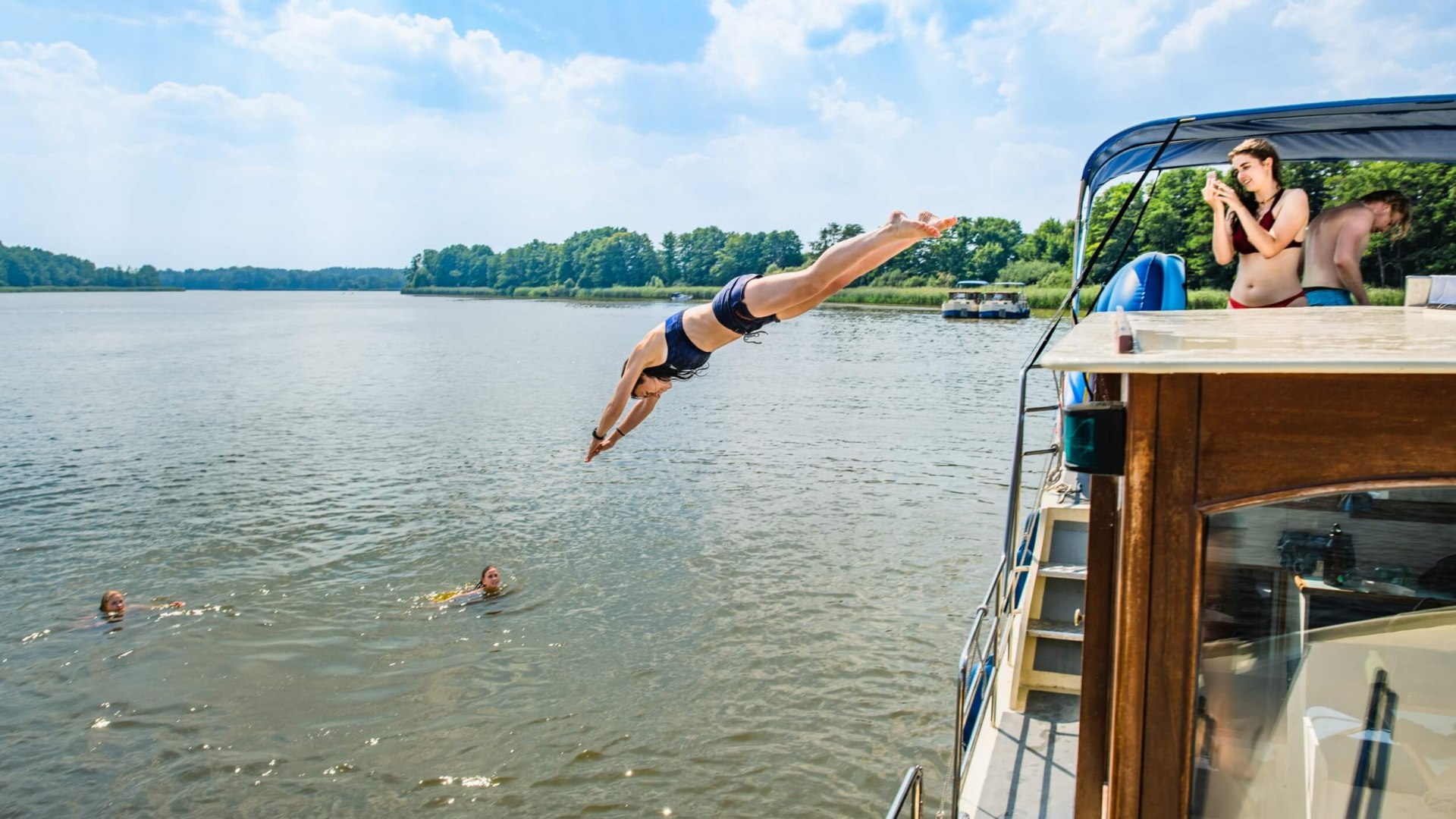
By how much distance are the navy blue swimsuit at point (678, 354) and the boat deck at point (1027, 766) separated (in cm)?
291

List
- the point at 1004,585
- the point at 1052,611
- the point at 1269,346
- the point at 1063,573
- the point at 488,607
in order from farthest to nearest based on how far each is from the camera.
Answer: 1. the point at 488,607
2. the point at 1052,611
3. the point at 1063,573
4. the point at 1004,585
5. the point at 1269,346

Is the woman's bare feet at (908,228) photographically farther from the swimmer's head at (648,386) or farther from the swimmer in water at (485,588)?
the swimmer in water at (485,588)

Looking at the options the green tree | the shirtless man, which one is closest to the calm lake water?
the shirtless man

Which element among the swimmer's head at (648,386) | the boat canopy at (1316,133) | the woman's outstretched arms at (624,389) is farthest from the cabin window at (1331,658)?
the boat canopy at (1316,133)

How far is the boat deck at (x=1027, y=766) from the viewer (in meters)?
4.83

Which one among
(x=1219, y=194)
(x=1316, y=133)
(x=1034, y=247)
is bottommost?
(x=1219, y=194)

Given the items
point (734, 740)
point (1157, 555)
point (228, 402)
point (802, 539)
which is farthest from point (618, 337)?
point (1157, 555)

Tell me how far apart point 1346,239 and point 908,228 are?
12.3ft

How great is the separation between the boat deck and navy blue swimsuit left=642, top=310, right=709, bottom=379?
114 inches

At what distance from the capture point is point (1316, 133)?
25.9ft

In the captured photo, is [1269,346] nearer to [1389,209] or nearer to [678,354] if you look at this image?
[678,354]

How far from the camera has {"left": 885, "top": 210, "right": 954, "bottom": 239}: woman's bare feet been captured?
15.9 ft

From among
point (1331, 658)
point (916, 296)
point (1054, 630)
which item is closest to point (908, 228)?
point (1331, 658)

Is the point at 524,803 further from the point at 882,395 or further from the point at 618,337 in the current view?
the point at 618,337
